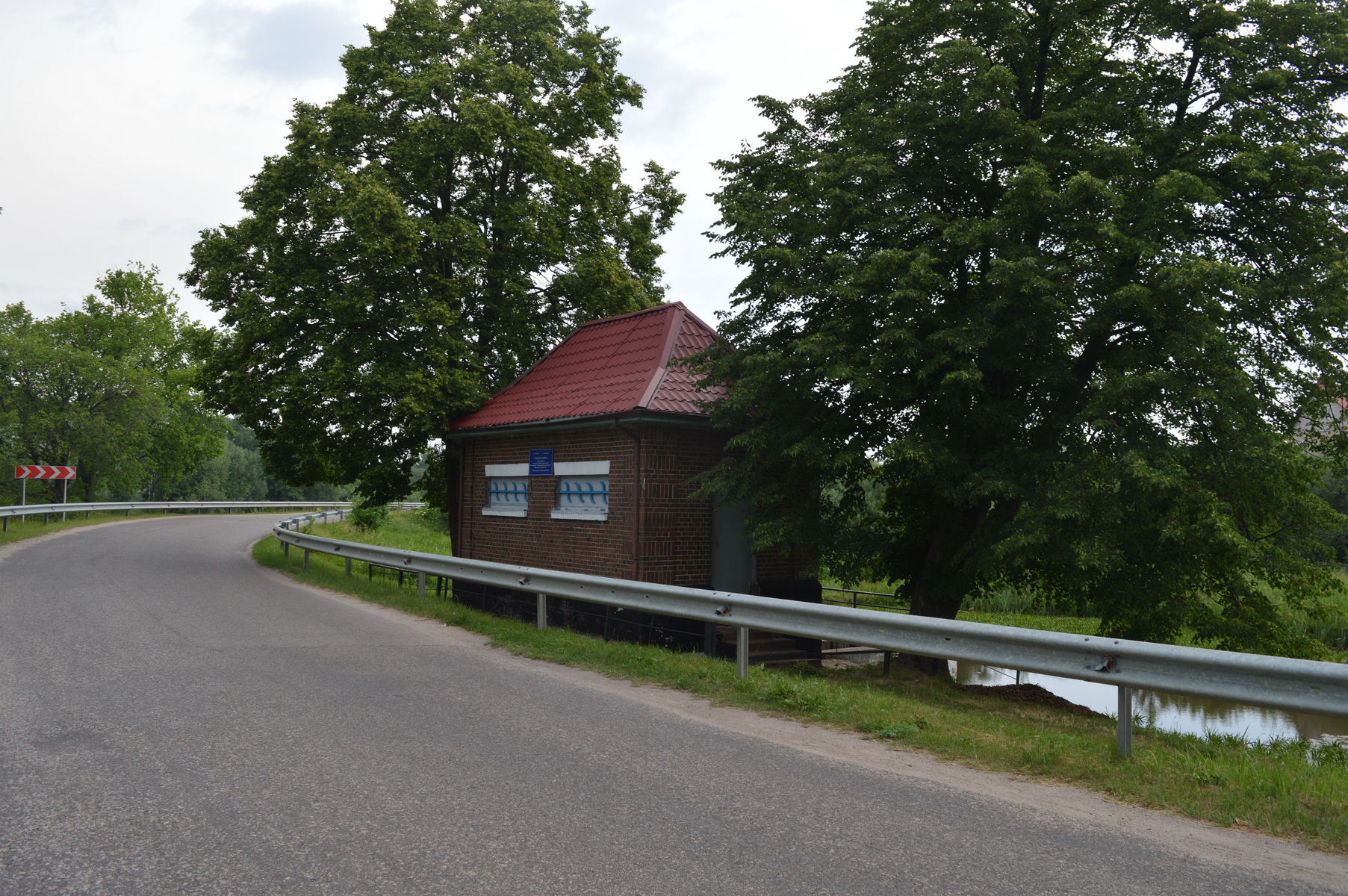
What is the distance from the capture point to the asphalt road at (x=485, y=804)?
144 inches

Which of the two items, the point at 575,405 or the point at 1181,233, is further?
the point at 575,405

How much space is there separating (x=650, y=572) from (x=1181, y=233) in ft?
26.7

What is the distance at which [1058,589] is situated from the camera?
12406mm

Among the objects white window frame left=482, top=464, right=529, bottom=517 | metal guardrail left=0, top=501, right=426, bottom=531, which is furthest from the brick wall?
metal guardrail left=0, top=501, right=426, bottom=531

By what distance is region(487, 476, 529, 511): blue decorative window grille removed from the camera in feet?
53.4

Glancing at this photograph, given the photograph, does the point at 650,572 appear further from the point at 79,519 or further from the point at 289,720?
the point at 79,519

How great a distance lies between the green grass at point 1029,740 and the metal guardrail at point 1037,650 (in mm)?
414

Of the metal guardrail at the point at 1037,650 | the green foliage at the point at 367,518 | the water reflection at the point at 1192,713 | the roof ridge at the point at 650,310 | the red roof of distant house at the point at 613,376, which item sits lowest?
the water reflection at the point at 1192,713

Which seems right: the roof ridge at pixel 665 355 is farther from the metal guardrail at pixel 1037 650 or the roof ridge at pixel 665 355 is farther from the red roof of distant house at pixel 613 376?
the metal guardrail at pixel 1037 650


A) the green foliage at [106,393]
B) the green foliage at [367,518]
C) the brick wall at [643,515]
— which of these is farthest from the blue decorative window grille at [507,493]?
the green foliage at [106,393]

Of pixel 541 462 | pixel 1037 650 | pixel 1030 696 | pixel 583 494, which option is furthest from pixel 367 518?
pixel 1037 650

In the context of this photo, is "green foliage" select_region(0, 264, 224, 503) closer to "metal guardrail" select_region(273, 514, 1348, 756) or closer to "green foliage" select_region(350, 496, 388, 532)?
"green foliage" select_region(350, 496, 388, 532)

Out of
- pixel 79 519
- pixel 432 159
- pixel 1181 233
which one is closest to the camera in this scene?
pixel 1181 233

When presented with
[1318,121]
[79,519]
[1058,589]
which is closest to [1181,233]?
[1318,121]
